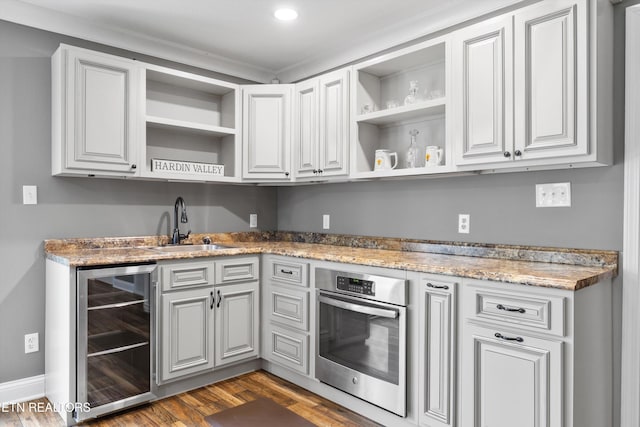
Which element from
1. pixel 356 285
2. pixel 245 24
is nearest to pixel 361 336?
pixel 356 285

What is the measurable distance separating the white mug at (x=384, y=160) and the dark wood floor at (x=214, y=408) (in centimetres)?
161

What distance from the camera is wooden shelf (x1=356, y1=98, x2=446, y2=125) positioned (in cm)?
259

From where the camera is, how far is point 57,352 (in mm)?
2564

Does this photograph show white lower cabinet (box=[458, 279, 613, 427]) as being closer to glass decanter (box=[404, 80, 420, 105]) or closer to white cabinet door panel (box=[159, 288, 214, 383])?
glass decanter (box=[404, 80, 420, 105])

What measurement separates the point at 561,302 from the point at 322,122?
2.12 m

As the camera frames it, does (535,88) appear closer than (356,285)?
Yes

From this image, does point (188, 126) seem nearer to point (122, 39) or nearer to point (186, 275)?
point (122, 39)

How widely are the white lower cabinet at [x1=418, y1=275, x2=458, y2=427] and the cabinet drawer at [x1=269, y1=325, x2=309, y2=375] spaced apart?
934 mm

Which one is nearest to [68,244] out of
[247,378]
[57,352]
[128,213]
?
[128,213]

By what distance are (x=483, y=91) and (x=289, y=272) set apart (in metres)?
1.71

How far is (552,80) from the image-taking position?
2.04m

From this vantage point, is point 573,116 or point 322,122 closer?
point 573,116

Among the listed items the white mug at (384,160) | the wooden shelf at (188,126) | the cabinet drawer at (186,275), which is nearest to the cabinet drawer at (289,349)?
the cabinet drawer at (186,275)

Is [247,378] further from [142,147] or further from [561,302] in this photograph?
[561,302]
